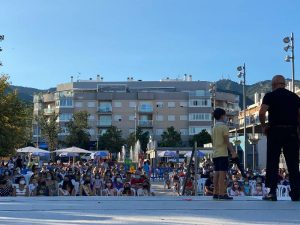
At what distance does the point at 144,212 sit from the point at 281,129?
2.74m

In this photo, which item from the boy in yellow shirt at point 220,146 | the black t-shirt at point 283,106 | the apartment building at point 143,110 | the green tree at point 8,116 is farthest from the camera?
the apartment building at point 143,110

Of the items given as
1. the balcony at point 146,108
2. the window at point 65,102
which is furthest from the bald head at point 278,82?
the window at point 65,102

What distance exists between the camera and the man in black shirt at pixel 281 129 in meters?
7.69

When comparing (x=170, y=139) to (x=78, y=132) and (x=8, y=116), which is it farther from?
(x=8, y=116)

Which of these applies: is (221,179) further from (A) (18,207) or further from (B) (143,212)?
(A) (18,207)

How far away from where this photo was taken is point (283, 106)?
7688 millimetres

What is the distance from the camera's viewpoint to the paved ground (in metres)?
5.29

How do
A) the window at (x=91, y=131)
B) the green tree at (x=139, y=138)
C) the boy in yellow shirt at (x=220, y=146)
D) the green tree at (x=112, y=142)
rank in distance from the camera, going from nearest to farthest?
the boy in yellow shirt at (x=220, y=146)
the green tree at (x=112, y=142)
the green tree at (x=139, y=138)
the window at (x=91, y=131)

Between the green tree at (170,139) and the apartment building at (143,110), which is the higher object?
the apartment building at (143,110)

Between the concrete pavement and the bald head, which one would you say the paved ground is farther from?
the bald head

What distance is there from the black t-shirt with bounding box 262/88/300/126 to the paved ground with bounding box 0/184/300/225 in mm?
1230

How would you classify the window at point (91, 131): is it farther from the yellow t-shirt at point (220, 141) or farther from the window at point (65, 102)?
the yellow t-shirt at point (220, 141)

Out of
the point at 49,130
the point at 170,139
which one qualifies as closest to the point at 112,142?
the point at 170,139

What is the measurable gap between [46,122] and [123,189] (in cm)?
6693
